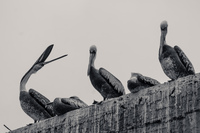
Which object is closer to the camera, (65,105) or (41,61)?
(65,105)

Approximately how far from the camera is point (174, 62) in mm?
17844

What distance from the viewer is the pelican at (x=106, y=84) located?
63.2ft

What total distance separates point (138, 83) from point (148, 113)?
116 centimetres

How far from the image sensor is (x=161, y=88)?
16688mm

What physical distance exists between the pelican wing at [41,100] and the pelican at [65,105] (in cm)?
114

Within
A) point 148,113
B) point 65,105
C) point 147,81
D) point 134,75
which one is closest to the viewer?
point 148,113

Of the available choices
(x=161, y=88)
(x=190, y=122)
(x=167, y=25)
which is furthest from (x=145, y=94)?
(x=167, y=25)

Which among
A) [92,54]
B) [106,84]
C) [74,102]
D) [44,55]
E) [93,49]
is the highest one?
[44,55]

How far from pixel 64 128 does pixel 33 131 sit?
4.14ft

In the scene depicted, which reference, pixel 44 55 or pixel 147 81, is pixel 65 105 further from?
pixel 44 55

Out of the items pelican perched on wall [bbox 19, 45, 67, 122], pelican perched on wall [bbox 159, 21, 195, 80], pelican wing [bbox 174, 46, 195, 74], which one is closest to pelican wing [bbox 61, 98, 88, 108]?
pelican perched on wall [bbox 19, 45, 67, 122]

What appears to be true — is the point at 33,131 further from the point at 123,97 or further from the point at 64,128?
the point at 123,97

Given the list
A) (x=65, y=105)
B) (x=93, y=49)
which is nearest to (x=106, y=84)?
(x=65, y=105)

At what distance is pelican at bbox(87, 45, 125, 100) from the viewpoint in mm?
Answer: 19250
